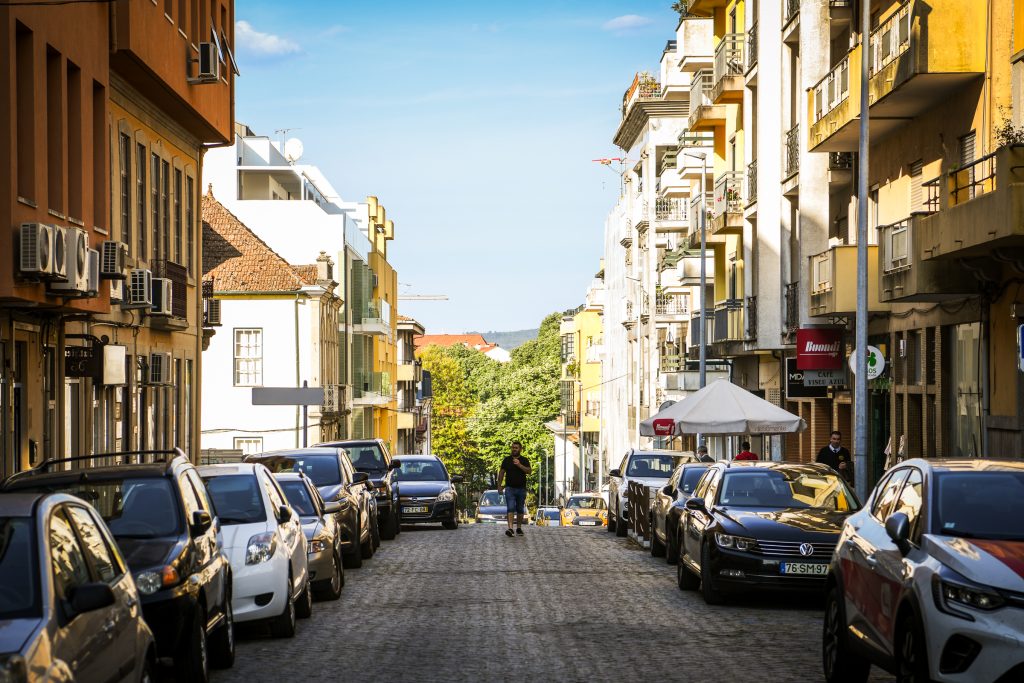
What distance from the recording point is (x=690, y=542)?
18922 millimetres

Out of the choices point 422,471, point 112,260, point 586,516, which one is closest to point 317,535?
point 112,260

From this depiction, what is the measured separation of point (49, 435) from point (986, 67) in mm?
14871

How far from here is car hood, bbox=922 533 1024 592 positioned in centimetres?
880

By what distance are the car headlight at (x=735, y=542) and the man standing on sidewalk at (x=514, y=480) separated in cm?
1303

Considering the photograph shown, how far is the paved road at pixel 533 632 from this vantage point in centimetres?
1245

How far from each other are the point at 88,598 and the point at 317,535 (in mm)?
10293

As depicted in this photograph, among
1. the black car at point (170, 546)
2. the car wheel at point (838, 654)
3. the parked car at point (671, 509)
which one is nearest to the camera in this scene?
the black car at point (170, 546)

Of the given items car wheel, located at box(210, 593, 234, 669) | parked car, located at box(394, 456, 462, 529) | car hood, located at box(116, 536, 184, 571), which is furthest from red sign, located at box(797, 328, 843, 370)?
car hood, located at box(116, 536, 184, 571)

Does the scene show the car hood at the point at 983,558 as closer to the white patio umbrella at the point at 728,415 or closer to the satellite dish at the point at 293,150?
the white patio umbrella at the point at 728,415

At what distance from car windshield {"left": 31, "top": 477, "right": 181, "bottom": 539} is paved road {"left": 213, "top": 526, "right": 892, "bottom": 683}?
1298 millimetres

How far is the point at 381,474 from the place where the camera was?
102 ft

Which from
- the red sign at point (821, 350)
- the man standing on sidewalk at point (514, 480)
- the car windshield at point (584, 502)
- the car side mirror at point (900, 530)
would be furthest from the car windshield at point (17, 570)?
the car windshield at point (584, 502)

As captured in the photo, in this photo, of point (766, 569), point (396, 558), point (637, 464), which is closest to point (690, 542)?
point (766, 569)

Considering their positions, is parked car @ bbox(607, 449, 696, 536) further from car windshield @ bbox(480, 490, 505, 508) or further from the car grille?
car windshield @ bbox(480, 490, 505, 508)
